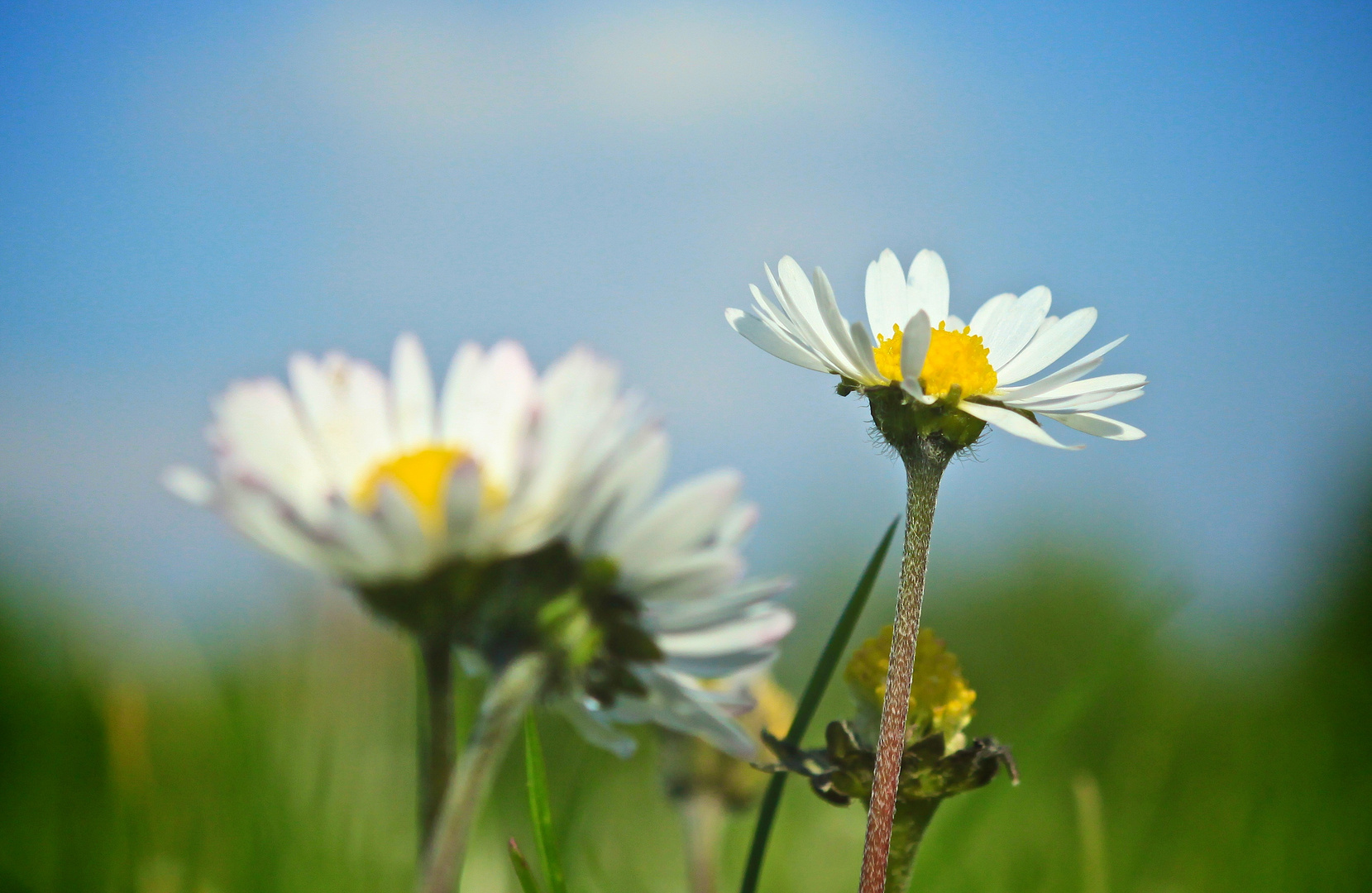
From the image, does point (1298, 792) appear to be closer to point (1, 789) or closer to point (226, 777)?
point (226, 777)

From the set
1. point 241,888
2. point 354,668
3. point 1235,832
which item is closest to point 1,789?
point 354,668

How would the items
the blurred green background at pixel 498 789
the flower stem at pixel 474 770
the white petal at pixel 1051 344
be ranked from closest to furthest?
1. the flower stem at pixel 474 770
2. the white petal at pixel 1051 344
3. the blurred green background at pixel 498 789

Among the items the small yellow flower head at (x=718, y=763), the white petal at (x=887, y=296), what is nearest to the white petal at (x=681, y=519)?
the white petal at (x=887, y=296)

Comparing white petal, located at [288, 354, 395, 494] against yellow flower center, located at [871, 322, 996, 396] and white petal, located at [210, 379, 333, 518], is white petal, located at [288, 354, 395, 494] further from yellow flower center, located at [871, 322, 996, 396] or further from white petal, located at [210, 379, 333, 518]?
yellow flower center, located at [871, 322, 996, 396]

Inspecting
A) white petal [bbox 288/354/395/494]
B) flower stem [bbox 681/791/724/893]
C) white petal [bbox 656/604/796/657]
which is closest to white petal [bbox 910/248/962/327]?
white petal [bbox 656/604/796/657]

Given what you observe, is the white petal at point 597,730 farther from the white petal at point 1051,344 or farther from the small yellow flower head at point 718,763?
the small yellow flower head at point 718,763

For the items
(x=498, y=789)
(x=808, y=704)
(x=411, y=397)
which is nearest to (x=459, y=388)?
(x=411, y=397)
